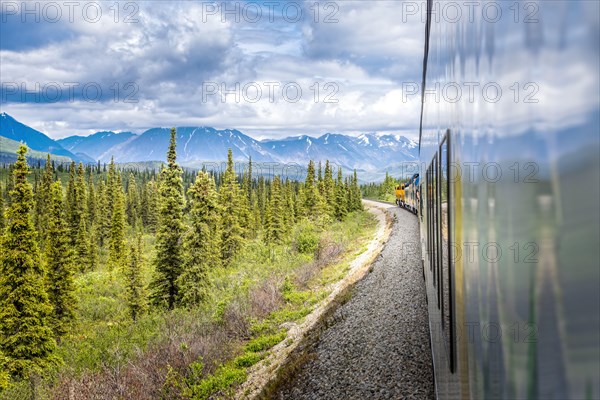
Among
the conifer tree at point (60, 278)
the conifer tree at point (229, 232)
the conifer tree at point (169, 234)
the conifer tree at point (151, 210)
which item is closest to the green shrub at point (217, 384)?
the conifer tree at point (169, 234)

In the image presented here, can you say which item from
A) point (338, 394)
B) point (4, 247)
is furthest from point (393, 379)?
point (4, 247)

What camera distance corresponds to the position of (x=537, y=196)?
3.02 feet

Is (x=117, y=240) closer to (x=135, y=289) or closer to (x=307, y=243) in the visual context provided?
(x=135, y=289)

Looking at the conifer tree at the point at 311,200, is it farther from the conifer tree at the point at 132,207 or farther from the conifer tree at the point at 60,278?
the conifer tree at the point at 132,207

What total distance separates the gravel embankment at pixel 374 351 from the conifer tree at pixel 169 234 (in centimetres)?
1467

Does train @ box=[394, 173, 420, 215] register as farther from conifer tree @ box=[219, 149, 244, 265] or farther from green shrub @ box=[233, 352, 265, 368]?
conifer tree @ box=[219, 149, 244, 265]

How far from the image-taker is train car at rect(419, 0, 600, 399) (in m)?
0.75

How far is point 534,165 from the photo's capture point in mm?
932

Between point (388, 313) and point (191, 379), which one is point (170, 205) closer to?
point (191, 379)

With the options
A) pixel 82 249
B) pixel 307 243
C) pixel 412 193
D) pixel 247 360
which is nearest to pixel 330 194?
pixel 307 243

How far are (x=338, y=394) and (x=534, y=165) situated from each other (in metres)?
8.76

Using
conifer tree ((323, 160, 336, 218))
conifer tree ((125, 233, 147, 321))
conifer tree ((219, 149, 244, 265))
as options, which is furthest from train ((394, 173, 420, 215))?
conifer tree ((125, 233, 147, 321))

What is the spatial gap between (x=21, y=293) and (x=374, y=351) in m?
21.2

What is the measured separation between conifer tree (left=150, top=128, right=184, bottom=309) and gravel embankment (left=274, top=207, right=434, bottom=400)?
14.7m
